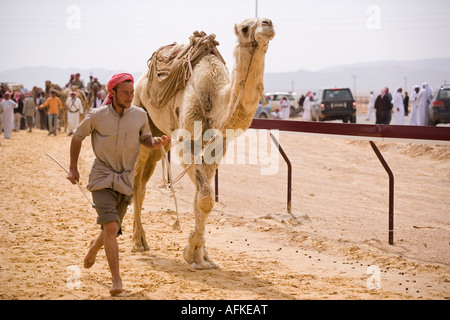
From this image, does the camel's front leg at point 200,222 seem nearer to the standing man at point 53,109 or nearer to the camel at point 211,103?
the camel at point 211,103

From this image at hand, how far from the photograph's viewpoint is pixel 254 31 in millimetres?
6031

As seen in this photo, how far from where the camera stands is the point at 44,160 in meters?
17.6

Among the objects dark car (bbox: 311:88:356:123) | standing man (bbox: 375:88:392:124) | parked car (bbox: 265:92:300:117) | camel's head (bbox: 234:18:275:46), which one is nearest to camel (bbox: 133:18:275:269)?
camel's head (bbox: 234:18:275:46)

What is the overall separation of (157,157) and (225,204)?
3075 millimetres

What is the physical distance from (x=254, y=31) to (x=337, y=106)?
2474cm

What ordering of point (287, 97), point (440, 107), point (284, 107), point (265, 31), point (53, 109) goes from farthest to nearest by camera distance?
point (287, 97)
point (284, 107)
point (53, 109)
point (440, 107)
point (265, 31)

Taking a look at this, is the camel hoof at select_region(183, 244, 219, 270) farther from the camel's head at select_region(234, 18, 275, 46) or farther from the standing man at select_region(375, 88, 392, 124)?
the standing man at select_region(375, 88, 392, 124)

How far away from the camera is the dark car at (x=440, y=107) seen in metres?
22.7

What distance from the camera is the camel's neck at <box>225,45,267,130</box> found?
609cm

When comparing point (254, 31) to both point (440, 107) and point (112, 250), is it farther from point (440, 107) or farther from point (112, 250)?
point (440, 107)

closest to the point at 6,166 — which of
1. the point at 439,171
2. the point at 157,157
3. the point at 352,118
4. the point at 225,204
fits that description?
the point at 225,204

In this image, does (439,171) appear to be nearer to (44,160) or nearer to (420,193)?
(420,193)

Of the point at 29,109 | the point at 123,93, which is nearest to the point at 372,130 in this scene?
the point at 123,93

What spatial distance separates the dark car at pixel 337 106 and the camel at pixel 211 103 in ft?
76.1
